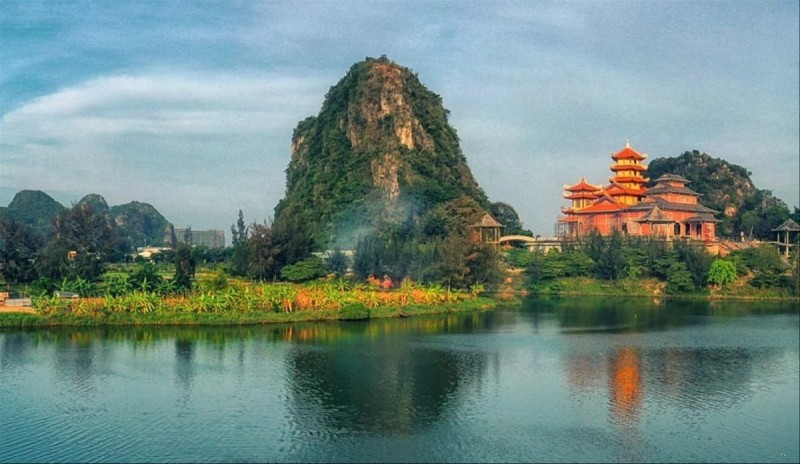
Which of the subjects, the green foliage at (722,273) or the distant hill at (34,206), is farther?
the distant hill at (34,206)

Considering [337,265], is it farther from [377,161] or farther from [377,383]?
[377,383]

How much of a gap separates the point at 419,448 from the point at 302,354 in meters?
9.27

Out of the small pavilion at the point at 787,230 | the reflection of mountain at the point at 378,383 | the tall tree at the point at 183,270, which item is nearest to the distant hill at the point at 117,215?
the tall tree at the point at 183,270

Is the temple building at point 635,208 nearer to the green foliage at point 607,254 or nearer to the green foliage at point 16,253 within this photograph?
the green foliage at point 607,254

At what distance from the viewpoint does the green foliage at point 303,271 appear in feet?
136

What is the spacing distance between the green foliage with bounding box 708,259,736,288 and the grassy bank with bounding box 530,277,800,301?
356 mm

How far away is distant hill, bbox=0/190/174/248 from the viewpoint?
76.6 m

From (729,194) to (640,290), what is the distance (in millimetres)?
25103

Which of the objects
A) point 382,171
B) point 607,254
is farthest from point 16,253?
point 607,254

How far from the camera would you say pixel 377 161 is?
63.3 m

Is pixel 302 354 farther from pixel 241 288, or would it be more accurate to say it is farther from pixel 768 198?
pixel 768 198

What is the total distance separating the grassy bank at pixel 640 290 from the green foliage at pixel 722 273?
356mm

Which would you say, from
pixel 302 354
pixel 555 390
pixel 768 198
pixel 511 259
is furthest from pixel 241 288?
pixel 768 198

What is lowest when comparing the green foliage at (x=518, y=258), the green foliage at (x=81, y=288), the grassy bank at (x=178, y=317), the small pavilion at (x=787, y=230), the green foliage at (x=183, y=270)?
the grassy bank at (x=178, y=317)
